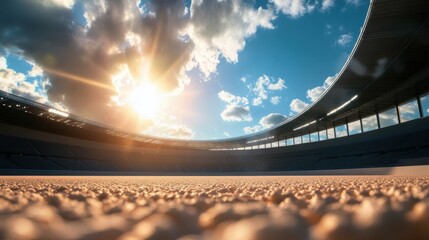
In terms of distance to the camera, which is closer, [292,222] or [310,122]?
[292,222]

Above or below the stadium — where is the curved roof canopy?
above

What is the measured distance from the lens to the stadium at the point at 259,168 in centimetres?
60

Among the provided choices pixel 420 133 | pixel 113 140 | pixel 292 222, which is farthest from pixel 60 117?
pixel 420 133

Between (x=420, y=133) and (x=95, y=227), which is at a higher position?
(x=420, y=133)

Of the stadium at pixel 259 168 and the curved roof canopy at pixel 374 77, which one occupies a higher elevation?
the curved roof canopy at pixel 374 77

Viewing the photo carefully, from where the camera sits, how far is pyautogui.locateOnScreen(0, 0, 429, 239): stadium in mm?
600

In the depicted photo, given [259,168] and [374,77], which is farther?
[259,168]

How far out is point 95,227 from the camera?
569mm

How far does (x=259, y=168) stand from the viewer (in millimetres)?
37625

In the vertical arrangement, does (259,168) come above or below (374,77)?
below

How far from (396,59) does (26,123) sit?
1321 inches

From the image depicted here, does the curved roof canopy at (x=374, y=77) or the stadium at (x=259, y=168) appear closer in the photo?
the stadium at (x=259, y=168)

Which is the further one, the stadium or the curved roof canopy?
the curved roof canopy

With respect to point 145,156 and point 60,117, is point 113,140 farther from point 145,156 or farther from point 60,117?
point 60,117
